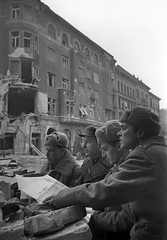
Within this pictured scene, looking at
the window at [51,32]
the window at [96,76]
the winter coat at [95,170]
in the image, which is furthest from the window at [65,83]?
the winter coat at [95,170]

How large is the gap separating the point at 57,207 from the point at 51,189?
0.58ft

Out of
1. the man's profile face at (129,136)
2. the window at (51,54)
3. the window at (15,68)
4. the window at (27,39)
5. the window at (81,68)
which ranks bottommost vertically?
the man's profile face at (129,136)

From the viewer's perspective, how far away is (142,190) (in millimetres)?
1017

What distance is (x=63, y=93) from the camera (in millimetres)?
14125

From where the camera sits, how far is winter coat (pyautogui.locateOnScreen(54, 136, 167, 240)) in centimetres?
100

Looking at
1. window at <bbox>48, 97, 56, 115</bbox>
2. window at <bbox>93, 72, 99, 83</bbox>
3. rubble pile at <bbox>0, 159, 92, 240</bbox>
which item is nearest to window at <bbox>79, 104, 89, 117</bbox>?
window at <bbox>48, 97, 56, 115</bbox>

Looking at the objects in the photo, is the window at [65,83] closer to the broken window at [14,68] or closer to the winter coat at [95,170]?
the broken window at [14,68]

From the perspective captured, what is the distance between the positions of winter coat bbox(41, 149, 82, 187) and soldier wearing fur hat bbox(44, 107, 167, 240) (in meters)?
1.16

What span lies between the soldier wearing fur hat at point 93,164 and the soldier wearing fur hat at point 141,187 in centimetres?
112

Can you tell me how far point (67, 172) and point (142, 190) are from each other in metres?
1.48

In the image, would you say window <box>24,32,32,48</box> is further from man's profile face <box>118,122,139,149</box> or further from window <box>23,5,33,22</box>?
man's profile face <box>118,122,139,149</box>

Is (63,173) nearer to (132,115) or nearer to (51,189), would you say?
(51,189)

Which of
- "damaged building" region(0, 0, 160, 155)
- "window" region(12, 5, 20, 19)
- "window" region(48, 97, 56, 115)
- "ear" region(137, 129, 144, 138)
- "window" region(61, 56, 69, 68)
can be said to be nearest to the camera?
"ear" region(137, 129, 144, 138)

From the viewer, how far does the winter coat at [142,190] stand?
100 centimetres
